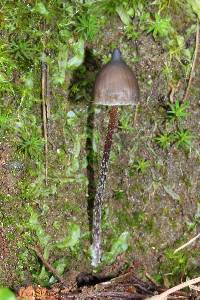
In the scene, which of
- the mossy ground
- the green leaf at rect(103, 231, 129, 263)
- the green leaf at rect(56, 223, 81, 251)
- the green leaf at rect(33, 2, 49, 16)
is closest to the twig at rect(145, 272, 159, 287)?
the mossy ground

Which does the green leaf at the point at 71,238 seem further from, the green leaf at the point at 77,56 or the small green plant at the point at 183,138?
the green leaf at the point at 77,56

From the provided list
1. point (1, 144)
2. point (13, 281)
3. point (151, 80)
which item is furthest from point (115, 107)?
point (13, 281)

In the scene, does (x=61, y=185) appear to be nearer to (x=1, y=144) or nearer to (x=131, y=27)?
(x=1, y=144)

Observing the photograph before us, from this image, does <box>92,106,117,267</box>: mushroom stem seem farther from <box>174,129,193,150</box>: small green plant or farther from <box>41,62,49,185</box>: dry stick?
<box>174,129,193,150</box>: small green plant

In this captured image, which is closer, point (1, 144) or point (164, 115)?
point (1, 144)

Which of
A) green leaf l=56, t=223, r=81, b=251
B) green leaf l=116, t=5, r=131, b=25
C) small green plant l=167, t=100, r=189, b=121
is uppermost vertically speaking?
green leaf l=116, t=5, r=131, b=25

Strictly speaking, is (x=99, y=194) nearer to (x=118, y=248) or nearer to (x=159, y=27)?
(x=118, y=248)

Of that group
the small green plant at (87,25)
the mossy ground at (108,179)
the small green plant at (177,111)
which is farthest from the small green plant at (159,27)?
the small green plant at (177,111)
